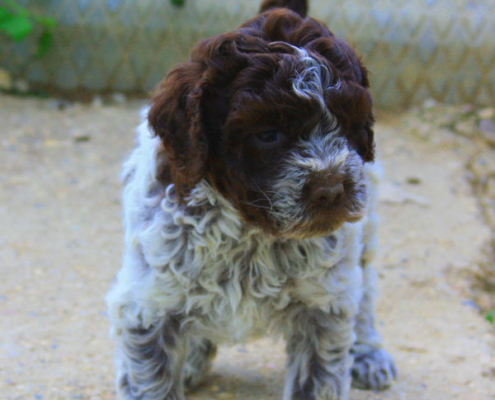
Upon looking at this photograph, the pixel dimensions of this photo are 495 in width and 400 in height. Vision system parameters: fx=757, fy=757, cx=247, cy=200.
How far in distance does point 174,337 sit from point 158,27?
21.8ft

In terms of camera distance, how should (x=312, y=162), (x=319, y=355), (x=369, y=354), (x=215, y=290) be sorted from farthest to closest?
(x=369, y=354), (x=319, y=355), (x=215, y=290), (x=312, y=162)

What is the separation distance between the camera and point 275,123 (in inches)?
122

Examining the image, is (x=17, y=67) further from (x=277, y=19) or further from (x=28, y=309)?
(x=277, y=19)

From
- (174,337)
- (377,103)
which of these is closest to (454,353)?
(174,337)

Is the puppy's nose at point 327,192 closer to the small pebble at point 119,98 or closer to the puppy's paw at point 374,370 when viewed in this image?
the puppy's paw at point 374,370

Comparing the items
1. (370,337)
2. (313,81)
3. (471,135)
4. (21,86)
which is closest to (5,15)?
(21,86)

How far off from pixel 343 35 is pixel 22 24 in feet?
12.8

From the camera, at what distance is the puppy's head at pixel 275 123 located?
10.1ft

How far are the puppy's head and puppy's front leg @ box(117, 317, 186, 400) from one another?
74 centimetres

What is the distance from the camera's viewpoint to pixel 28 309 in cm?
522

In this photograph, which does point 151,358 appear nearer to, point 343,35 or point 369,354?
point 369,354

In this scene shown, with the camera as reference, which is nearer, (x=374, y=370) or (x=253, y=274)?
(x=253, y=274)

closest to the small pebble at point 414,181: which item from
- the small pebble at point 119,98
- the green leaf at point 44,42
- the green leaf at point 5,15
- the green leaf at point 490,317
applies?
the green leaf at point 490,317

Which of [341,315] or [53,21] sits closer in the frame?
[341,315]
